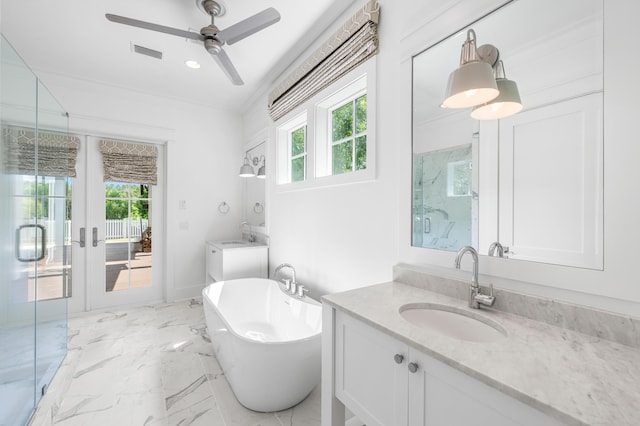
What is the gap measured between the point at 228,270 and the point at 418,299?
7.63 ft

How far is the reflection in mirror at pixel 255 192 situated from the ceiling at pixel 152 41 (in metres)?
0.78

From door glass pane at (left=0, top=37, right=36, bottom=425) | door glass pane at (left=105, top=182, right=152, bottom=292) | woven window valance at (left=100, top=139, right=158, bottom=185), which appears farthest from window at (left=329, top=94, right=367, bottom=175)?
door glass pane at (left=105, top=182, right=152, bottom=292)

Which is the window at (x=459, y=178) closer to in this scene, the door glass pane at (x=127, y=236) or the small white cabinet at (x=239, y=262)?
the small white cabinet at (x=239, y=262)

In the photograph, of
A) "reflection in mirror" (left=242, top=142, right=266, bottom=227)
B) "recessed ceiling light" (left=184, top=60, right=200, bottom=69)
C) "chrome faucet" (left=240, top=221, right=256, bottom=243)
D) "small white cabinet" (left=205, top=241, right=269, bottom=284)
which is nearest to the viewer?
"recessed ceiling light" (left=184, top=60, right=200, bottom=69)

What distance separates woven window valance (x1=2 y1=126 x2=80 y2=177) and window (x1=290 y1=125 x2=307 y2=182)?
200cm

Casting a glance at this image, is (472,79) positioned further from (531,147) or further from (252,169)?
(252,169)

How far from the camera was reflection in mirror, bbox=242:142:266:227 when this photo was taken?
3.59 meters

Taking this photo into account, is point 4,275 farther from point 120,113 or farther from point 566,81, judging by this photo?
point 566,81

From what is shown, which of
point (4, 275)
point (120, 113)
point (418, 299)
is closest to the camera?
point (418, 299)

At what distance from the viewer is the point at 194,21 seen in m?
2.15

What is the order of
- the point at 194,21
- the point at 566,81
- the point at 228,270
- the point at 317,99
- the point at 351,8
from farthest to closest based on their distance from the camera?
the point at 228,270 → the point at 317,99 → the point at 194,21 → the point at 351,8 → the point at 566,81

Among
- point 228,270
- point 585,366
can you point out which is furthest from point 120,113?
point 585,366

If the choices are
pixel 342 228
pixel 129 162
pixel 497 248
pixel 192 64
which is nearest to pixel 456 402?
pixel 497 248

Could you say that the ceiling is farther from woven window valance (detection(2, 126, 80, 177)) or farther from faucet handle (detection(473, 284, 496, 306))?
faucet handle (detection(473, 284, 496, 306))
